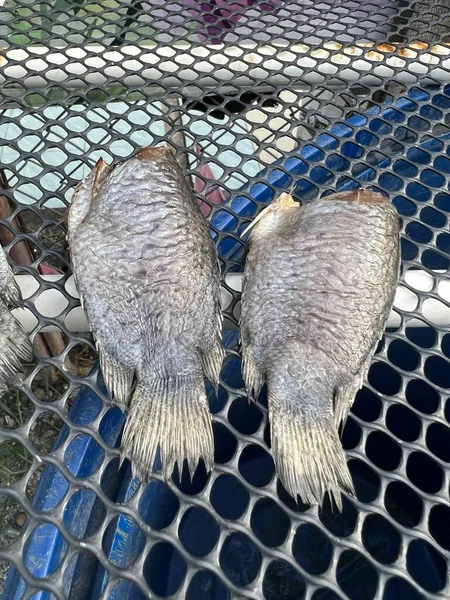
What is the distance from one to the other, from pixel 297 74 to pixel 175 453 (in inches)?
41.8

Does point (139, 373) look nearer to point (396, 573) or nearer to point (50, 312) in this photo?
point (50, 312)

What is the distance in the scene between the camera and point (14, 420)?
177 cm

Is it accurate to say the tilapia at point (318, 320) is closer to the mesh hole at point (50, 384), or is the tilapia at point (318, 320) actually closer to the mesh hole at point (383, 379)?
the mesh hole at point (383, 379)

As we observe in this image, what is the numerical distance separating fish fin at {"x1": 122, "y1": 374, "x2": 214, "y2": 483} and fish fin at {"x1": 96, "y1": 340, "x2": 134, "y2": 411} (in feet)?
0.09

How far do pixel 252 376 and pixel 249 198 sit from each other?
466 millimetres

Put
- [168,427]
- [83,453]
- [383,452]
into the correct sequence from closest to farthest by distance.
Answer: [168,427], [83,453], [383,452]

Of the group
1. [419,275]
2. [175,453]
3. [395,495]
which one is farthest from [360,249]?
[395,495]

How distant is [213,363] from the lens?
3.06 feet

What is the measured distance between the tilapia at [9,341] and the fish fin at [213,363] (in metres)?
0.31

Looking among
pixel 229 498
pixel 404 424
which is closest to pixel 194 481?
pixel 229 498

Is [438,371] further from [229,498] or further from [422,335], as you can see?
[229,498]

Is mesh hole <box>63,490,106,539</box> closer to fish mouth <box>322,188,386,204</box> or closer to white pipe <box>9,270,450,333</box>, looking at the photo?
white pipe <box>9,270,450,333</box>

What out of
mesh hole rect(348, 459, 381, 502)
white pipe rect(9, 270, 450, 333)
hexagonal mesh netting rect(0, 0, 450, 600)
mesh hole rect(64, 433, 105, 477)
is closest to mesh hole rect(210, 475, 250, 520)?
hexagonal mesh netting rect(0, 0, 450, 600)

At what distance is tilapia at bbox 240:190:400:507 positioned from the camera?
91 cm
